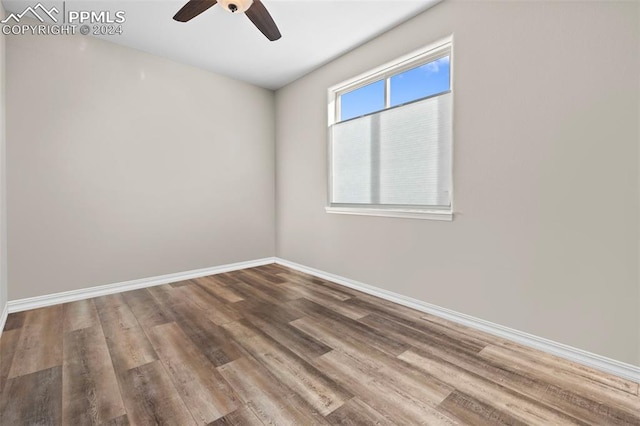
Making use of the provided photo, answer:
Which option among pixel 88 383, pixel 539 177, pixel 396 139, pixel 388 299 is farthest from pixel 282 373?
pixel 396 139

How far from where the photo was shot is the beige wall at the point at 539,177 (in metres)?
1.68

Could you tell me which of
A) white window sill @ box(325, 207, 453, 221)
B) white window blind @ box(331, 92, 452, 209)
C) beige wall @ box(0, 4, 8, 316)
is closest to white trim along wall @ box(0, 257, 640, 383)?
beige wall @ box(0, 4, 8, 316)

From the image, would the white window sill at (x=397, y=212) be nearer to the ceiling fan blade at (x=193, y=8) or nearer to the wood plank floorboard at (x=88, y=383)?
the ceiling fan blade at (x=193, y=8)

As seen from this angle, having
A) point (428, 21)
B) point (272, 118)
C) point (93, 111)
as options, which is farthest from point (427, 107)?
point (93, 111)

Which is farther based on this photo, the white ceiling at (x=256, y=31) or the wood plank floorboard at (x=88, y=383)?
the white ceiling at (x=256, y=31)

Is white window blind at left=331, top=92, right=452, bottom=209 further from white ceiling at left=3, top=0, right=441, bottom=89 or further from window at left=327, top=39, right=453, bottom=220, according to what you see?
white ceiling at left=3, top=0, right=441, bottom=89

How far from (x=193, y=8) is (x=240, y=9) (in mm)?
361

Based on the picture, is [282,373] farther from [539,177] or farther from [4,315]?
[4,315]

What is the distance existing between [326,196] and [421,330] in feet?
6.59

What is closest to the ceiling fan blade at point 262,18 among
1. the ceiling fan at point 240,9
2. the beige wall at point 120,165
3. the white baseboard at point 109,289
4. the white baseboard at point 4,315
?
the ceiling fan at point 240,9

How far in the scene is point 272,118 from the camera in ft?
14.9

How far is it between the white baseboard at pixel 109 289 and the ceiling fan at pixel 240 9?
282 centimetres

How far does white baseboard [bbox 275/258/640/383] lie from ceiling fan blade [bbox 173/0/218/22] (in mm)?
2924

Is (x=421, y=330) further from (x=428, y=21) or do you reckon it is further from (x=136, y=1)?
(x=136, y=1)
